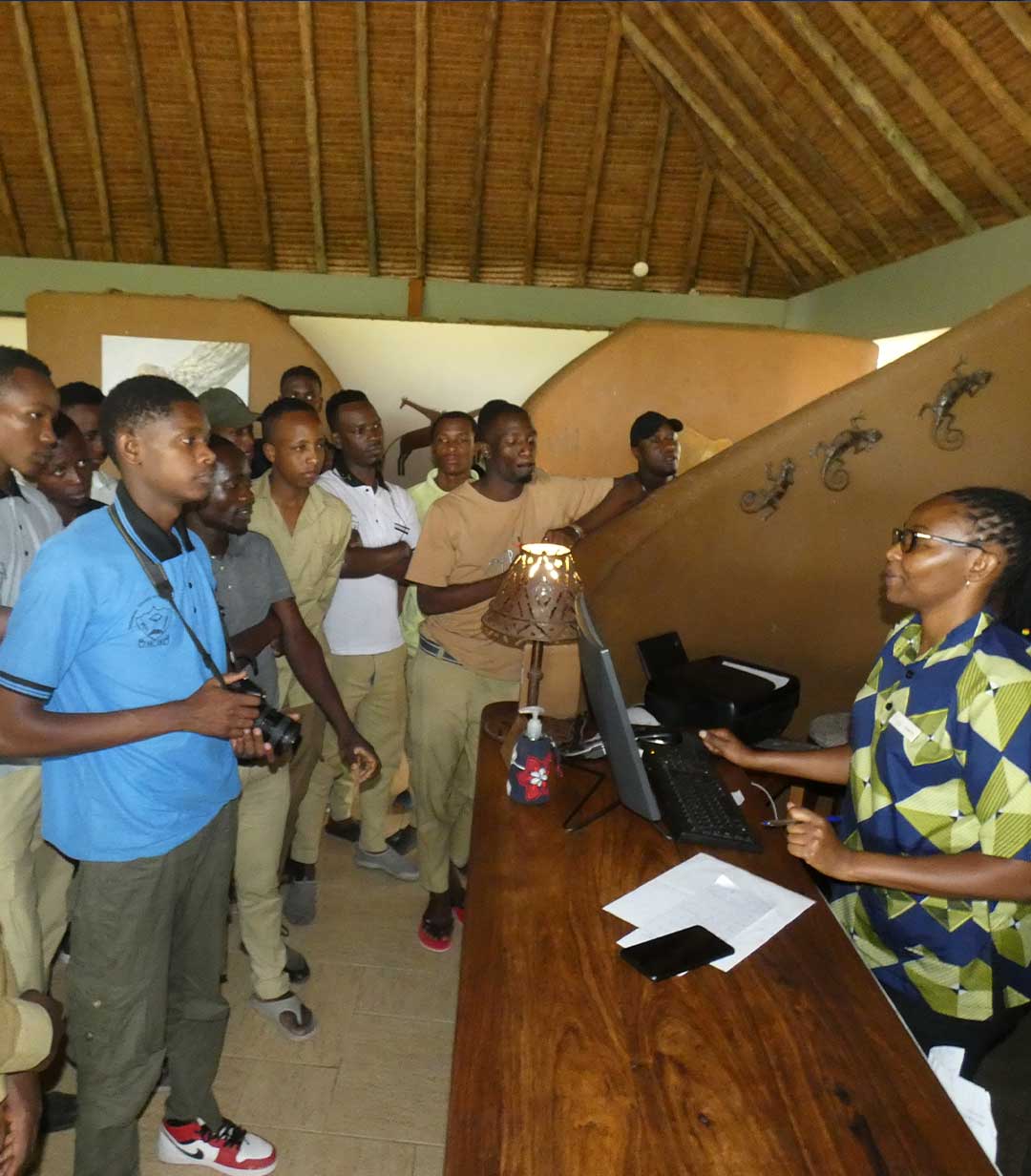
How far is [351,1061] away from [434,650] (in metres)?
1.15

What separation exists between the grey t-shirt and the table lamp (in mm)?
649

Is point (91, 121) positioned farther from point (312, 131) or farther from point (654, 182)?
point (654, 182)

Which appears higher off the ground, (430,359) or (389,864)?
(430,359)

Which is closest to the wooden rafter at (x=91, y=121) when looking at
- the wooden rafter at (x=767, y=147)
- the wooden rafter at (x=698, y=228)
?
the wooden rafter at (x=767, y=147)

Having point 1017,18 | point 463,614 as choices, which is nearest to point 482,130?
point 1017,18

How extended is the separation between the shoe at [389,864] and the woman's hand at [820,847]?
1.98 meters

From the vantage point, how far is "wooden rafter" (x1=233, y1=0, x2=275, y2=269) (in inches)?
230

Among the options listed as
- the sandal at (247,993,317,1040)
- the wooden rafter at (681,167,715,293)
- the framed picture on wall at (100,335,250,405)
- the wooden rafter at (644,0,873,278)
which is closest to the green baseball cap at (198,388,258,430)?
the sandal at (247,993,317,1040)

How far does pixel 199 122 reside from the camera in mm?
6465

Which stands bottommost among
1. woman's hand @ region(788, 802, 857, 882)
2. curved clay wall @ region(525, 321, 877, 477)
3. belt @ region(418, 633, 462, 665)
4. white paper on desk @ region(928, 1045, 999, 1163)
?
white paper on desk @ region(928, 1045, 999, 1163)

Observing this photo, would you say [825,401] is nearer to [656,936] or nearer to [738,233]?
[656,936]

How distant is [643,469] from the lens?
3152 millimetres

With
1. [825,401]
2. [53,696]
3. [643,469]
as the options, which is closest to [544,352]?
[643,469]

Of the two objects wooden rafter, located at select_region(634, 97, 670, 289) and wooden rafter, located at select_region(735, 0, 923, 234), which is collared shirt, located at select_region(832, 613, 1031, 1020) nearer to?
wooden rafter, located at select_region(735, 0, 923, 234)
